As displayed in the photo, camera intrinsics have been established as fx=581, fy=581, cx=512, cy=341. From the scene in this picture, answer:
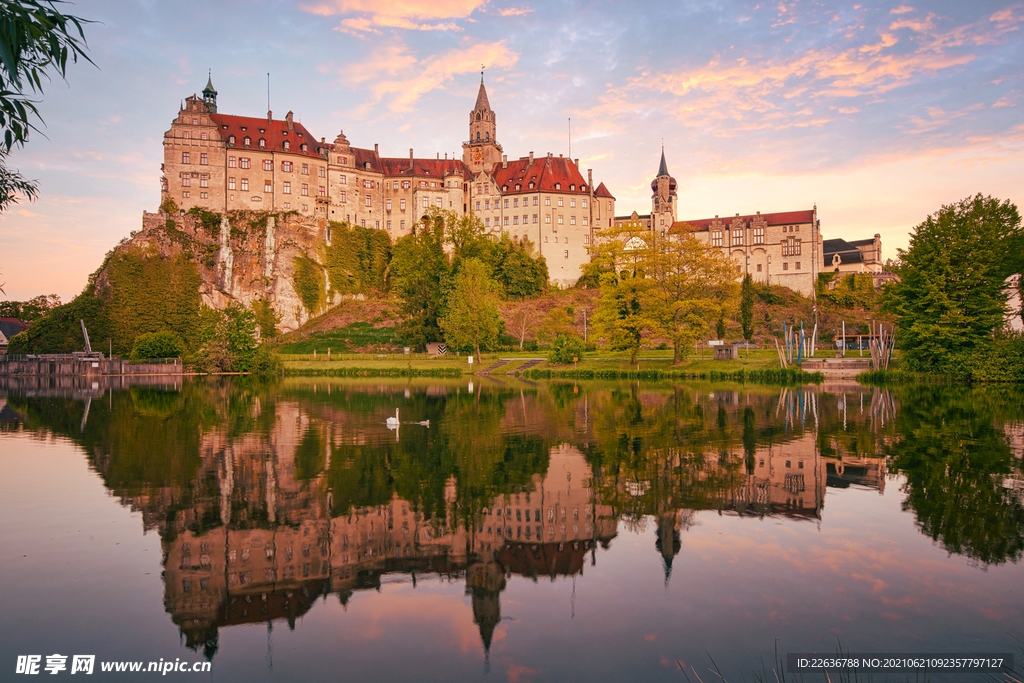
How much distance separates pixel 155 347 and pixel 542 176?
56.6 m

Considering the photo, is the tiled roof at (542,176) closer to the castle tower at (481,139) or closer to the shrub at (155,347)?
the castle tower at (481,139)

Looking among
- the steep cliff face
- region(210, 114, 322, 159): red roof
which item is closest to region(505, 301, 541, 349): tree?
the steep cliff face

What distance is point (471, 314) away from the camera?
5225 cm

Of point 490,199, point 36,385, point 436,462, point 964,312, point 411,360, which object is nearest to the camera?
point 436,462

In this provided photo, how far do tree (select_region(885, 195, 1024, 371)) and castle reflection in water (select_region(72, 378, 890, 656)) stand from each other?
24.9 m

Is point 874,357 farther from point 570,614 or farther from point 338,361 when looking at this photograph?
point 338,361

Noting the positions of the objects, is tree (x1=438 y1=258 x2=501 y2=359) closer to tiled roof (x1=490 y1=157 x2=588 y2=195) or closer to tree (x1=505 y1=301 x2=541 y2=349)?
tree (x1=505 y1=301 x2=541 y2=349)

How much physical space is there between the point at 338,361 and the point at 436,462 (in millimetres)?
45292

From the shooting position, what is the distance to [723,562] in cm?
796

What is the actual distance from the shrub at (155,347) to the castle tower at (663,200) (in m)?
72.2

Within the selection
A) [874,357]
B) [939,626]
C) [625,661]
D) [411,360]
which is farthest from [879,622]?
[411,360]

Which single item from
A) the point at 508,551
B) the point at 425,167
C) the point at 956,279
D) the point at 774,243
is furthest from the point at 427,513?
the point at 774,243

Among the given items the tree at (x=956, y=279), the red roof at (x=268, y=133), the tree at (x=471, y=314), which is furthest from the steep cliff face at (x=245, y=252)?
the tree at (x=956, y=279)

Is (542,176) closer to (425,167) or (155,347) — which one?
(425,167)
